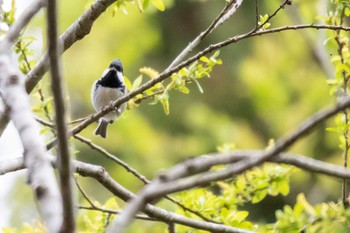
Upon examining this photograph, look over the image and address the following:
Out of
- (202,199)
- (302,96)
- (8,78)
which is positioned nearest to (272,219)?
(302,96)

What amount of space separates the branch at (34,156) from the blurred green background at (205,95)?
4640mm

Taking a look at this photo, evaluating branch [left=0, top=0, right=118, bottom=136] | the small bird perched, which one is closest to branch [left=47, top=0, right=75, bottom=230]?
branch [left=0, top=0, right=118, bottom=136]

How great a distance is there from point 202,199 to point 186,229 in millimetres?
120

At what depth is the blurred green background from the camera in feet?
21.2

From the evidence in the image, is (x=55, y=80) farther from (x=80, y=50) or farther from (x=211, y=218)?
(x=80, y=50)

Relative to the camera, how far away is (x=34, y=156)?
3.84 ft

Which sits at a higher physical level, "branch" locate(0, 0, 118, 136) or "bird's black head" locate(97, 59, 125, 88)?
"bird's black head" locate(97, 59, 125, 88)

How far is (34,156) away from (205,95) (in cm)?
639

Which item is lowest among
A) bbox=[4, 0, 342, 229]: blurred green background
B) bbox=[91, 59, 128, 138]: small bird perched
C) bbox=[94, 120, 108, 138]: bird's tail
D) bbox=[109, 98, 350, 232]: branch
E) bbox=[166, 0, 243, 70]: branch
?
bbox=[109, 98, 350, 232]: branch

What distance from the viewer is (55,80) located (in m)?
1.11

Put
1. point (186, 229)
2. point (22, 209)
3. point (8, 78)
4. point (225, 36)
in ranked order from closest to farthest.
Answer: point (8, 78), point (186, 229), point (22, 209), point (225, 36)

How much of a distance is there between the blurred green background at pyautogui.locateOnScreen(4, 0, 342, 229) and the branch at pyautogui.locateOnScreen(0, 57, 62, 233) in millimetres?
4640

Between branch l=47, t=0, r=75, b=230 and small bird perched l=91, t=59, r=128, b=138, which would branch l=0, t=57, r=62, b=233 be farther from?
small bird perched l=91, t=59, r=128, b=138

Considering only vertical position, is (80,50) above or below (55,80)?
above
